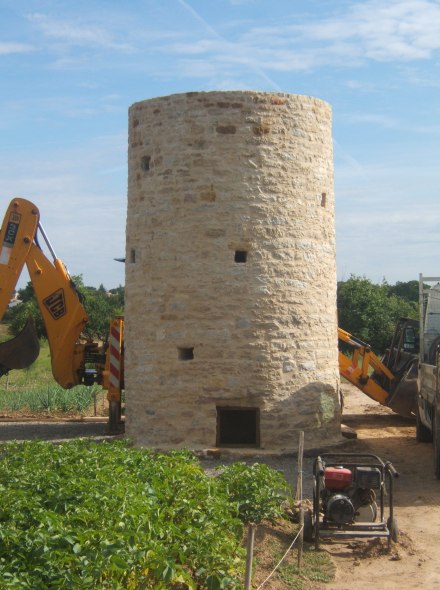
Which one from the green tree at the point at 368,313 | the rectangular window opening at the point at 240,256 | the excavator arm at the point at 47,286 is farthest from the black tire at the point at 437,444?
the green tree at the point at 368,313

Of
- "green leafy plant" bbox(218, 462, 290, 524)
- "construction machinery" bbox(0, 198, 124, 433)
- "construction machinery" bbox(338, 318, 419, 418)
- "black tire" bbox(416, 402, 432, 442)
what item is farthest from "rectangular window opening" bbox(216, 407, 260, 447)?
"green leafy plant" bbox(218, 462, 290, 524)

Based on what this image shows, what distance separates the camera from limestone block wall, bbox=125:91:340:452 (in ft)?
39.8

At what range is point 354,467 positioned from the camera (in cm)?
854

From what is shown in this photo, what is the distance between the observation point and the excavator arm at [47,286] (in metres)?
14.3

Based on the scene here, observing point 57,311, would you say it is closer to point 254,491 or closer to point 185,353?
point 185,353

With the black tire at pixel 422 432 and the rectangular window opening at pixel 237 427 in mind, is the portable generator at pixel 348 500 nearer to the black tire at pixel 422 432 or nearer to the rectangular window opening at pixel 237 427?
the rectangular window opening at pixel 237 427

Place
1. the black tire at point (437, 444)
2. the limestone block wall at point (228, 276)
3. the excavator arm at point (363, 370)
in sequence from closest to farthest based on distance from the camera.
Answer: the black tire at point (437, 444) → the limestone block wall at point (228, 276) → the excavator arm at point (363, 370)

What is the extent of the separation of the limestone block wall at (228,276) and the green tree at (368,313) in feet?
68.4

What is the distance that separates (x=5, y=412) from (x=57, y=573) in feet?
45.1

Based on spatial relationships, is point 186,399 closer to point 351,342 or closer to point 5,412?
point 351,342

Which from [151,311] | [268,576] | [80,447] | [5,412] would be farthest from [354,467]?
[5,412]

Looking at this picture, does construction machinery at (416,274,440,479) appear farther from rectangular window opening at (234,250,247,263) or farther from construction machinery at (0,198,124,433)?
construction machinery at (0,198,124,433)

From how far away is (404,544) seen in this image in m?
8.55

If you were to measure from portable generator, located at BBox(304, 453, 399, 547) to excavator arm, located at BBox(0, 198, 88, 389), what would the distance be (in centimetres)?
696
